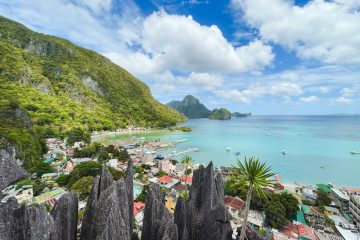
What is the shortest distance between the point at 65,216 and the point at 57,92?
111 meters

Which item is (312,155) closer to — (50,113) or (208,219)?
(208,219)

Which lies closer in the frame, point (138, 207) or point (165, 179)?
point (138, 207)

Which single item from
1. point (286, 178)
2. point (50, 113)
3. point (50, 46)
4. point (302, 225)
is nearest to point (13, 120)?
point (50, 113)

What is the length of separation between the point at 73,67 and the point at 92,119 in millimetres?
56315

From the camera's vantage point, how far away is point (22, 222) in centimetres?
726

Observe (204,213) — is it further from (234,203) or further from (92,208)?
(234,203)

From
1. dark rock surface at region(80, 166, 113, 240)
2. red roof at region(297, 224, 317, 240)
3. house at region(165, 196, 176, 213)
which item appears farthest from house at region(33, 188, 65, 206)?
red roof at region(297, 224, 317, 240)

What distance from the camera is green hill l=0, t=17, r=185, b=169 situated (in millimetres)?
47906

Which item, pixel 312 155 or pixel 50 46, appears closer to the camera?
pixel 312 155

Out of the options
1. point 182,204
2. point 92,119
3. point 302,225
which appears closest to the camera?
point 182,204

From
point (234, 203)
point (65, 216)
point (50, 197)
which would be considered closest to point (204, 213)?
point (65, 216)

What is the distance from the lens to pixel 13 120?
3862 cm

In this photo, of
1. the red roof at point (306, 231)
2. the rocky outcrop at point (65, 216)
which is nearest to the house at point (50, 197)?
the rocky outcrop at point (65, 216)

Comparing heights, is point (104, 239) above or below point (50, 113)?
below
